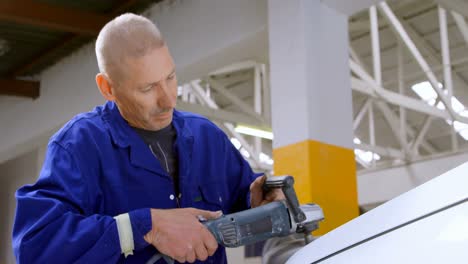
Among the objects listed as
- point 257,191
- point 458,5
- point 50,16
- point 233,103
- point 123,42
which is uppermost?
point 458,5

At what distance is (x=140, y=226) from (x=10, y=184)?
9.65 metres

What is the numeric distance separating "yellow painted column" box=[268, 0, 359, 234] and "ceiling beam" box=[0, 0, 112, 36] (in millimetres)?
2482

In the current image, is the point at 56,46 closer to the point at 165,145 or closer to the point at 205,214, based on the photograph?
the point at 165,145

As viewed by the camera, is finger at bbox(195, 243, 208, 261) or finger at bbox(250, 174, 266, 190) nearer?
finger at bbox(195, 243, 208, 261)

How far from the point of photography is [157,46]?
5.44 feet

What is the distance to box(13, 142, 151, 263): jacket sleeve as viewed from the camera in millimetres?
1443

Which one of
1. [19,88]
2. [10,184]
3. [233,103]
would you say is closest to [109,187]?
[19,88]

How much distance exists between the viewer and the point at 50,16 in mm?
6340

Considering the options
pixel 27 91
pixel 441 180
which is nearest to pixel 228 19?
pixel 27 91

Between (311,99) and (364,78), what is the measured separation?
466cm

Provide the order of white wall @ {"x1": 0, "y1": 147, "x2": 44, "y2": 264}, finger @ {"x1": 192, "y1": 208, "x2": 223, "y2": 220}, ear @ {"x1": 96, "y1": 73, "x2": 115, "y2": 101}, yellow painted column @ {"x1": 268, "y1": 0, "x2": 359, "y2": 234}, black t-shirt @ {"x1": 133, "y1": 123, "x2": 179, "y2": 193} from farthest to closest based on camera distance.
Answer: white wall @ {"x1": 0, "y1": 147, "x2": 44, "y2": 264}, yellow painted column @ {"x1": 268, "y1": 0, "x2": 359, "y2": 234}, black t-shirt @ {"x1": 133, "y1": 123, "x2": 179, "y2": 193}, ear @ {"x1": 96, "y1": 73, "x2": 115, "y2": 101}, finger @ {"x1": 192, "y1": 208, "x2": 223, "y2": 220}

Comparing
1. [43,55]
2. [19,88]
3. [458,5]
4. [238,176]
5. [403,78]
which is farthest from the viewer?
[403,78]

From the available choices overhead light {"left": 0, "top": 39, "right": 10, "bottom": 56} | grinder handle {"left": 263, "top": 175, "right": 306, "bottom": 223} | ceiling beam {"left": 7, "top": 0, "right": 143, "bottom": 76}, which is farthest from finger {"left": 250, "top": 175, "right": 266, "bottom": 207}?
overhead light {"left": 0, "top": 39, "right": 10, "bottom": 56}

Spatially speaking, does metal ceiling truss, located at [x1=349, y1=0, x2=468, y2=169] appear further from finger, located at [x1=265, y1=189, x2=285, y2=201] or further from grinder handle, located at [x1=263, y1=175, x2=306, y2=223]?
grinder handle, located at [x1=263, y1=175, x2=306, y2=223]
